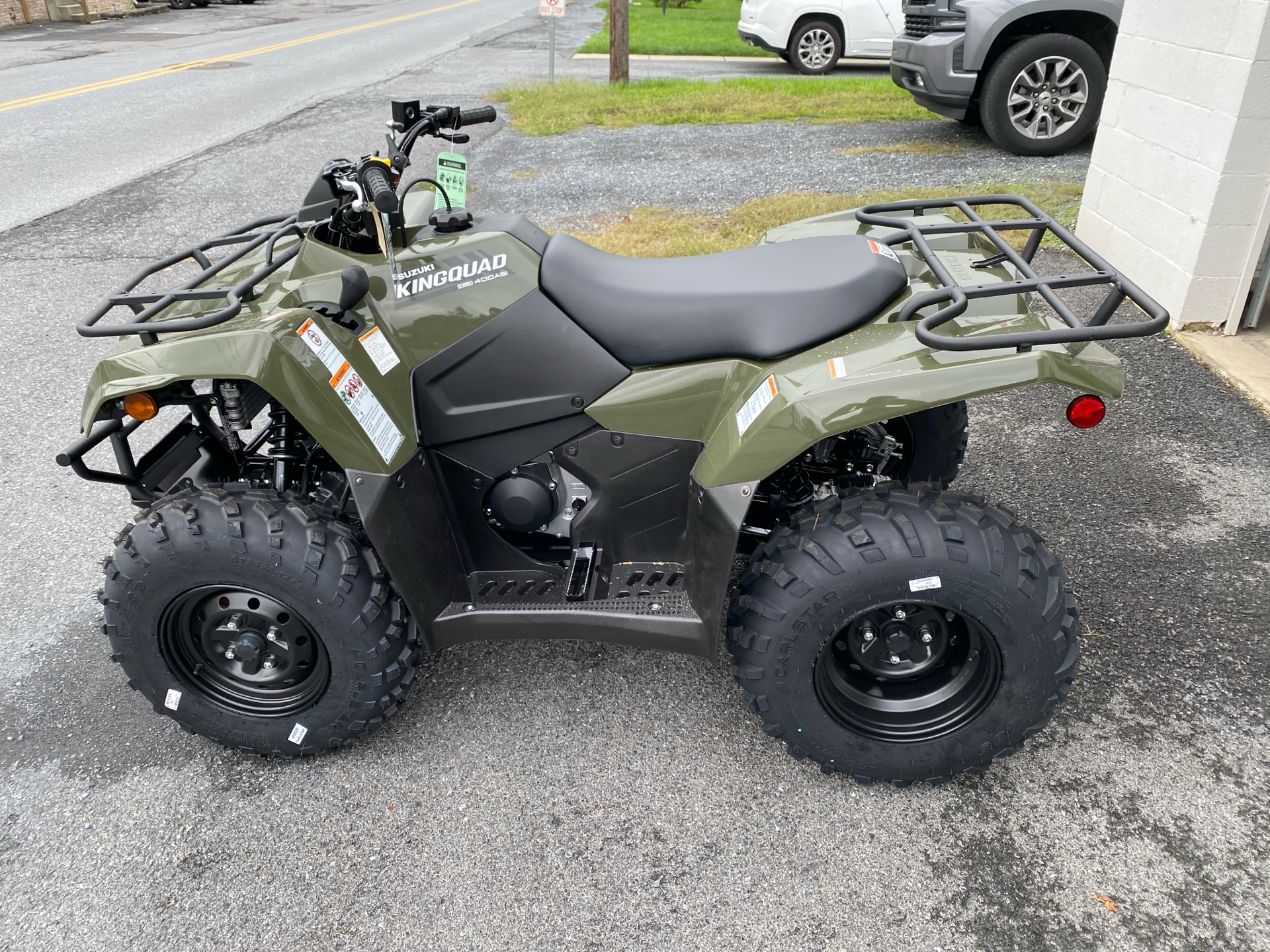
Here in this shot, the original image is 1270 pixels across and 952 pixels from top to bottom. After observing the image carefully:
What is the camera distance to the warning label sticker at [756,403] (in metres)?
2.30

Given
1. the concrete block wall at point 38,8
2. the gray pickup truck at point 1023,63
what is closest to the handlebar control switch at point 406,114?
the gray pickup truck at point 1023,63

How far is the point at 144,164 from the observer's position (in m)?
9.04

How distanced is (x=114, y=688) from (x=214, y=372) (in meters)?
1.32

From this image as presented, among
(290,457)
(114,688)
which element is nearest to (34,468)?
(114,688)

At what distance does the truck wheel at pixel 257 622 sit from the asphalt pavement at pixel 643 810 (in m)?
0.18

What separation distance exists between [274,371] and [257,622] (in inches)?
28.5

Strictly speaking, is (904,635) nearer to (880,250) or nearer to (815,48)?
(880,250)

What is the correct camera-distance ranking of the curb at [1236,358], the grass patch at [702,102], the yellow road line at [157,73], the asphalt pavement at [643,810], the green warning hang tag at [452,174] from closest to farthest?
the asphalt pavement at [643,810]
the green warning hang tag at [452,174]
the curb at [1236,358]
the grass patch at [702,102]
the yellow road line at [157,73]

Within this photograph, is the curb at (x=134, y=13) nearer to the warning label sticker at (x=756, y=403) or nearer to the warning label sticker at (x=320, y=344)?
the warning label sticker at (x=320, y=344)

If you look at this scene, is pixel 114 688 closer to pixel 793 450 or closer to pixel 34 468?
pixel 34 468

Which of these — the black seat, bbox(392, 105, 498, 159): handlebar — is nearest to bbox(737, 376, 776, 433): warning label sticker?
the black seat

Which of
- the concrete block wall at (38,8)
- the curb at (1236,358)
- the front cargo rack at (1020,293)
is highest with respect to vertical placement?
the front cargo rack at (1020,293)

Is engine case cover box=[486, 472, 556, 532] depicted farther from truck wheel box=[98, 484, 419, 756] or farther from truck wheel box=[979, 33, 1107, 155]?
truck wheel box=[979, 33, 1107, 155]

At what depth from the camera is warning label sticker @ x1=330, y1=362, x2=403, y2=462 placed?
2.38 meters
